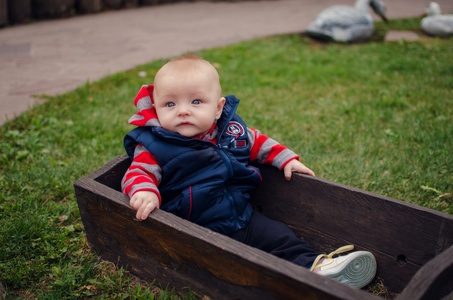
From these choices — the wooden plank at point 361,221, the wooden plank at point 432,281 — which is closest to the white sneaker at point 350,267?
the wooden plank at point 361,221

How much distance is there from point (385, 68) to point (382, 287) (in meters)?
3.68

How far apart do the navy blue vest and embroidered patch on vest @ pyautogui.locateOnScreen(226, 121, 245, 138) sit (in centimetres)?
8

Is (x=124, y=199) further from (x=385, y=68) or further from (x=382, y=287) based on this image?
(x=385, y=68)

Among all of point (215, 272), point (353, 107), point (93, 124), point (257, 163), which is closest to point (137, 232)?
point (215, 272)

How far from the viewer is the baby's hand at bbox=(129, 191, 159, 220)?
1646mm

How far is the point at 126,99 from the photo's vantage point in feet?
13.0

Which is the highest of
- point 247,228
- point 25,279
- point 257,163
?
point 257,163

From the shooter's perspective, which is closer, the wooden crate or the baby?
the wooden crate

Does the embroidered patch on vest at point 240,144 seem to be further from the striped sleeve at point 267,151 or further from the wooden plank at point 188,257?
the wooden plank at point 188,257

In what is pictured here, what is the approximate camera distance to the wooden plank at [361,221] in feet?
5.73

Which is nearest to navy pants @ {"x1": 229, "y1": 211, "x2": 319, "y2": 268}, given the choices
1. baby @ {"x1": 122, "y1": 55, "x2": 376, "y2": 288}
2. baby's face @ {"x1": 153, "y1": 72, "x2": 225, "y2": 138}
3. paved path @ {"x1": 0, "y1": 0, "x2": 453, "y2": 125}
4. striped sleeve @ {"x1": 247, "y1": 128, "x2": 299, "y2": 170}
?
baby @ {"x1": 122, "y1": 55, "x2": 376, "y2": 288}

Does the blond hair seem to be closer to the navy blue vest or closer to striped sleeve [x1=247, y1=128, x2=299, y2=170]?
the navy blue vest

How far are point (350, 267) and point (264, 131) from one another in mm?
1877

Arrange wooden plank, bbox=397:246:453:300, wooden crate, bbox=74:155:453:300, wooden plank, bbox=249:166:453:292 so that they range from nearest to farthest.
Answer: wooden plank, bbox=397:246:453:300
wooden crate, bbox=74:155:453:300
wooden plank, bbox=249:166:453:292
